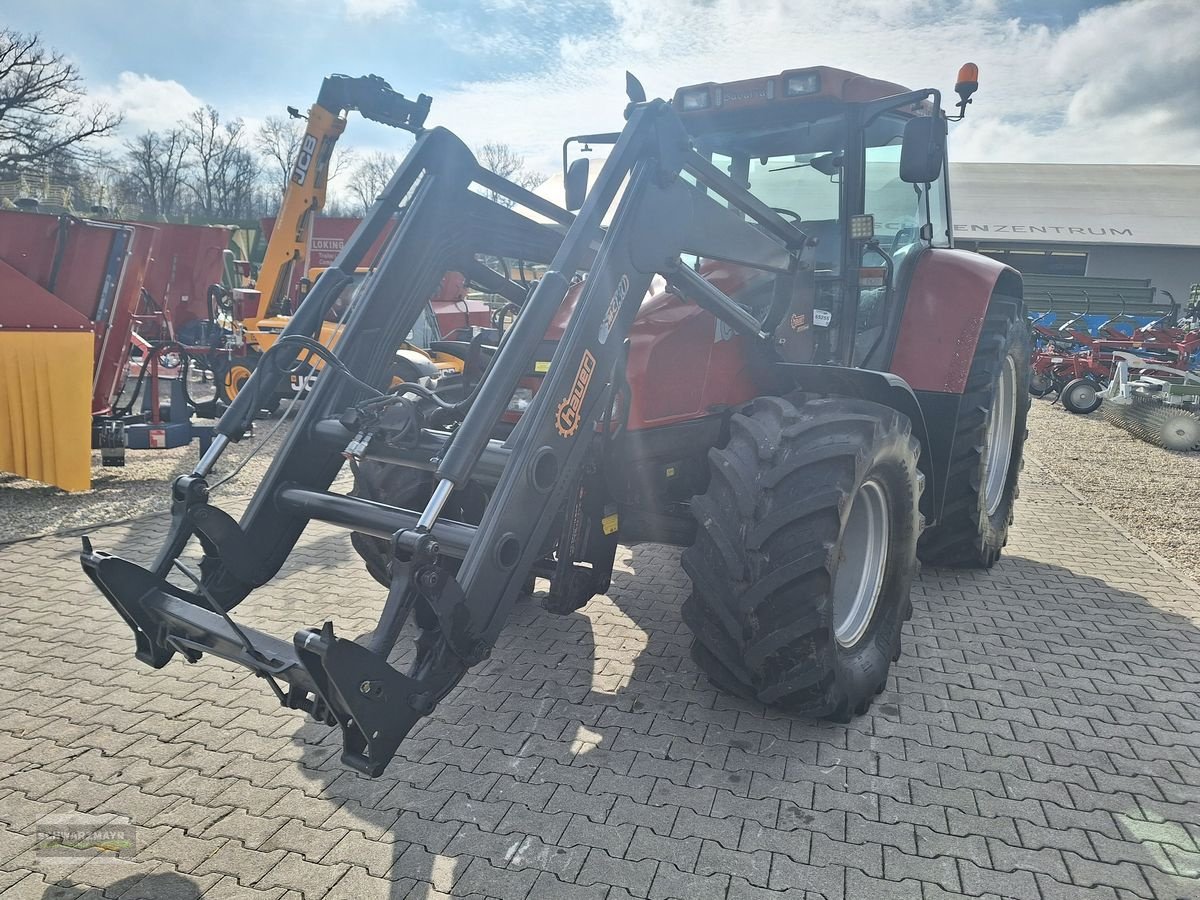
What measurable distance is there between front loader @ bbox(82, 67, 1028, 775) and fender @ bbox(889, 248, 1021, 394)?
16mm

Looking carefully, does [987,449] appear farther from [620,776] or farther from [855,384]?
[620,776]

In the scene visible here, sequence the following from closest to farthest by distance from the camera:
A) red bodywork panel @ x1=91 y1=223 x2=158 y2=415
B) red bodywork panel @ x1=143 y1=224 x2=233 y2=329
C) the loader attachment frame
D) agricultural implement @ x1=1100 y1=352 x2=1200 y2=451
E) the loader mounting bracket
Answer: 1. the loader mounting bracket
2. the loader attachment frame
3. red bodywork panel @ x1=91 y1=223 x2=158 y2=415
4. agricultural implement @ x1=1100 y1=352 x2=1200 y2=451
5. red bodywork panel @ x1=143 y1=224 x2=233 y2=329

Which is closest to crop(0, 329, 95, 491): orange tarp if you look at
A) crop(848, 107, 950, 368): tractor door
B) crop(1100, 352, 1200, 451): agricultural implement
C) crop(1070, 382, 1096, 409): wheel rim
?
crop(848, 107, 950, 368): tractor door

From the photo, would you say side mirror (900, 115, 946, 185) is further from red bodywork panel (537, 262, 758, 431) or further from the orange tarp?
the orange tarp

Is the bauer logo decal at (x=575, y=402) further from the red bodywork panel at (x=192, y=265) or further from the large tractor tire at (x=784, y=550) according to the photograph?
the red bodywork panel at (x=192, y=265)

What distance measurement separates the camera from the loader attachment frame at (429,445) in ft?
7.76

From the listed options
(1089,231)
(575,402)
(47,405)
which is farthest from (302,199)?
(1089,231)

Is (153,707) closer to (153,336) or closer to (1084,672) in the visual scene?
(1084,672)

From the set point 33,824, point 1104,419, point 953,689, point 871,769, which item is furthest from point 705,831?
point 1104,419

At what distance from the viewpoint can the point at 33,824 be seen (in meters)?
2.67

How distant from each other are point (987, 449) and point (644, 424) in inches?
97.3

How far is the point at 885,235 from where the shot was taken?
170 inches

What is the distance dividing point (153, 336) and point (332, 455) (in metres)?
10.2

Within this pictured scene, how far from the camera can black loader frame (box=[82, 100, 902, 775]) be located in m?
2.37
